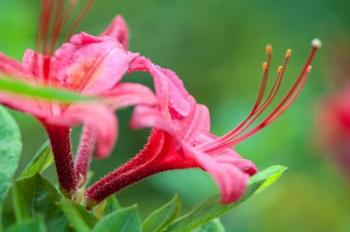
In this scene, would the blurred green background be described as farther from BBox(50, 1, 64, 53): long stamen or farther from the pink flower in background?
BBox(50, 1, 64, 53): long stamen

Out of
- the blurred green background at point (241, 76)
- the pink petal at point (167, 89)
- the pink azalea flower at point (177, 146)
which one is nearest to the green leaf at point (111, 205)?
the pink azalea flower at point (177, 146)

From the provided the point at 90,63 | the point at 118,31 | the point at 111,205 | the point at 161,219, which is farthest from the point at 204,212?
the point at 118,31

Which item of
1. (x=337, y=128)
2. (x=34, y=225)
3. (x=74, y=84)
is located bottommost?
(x=337, y=128)

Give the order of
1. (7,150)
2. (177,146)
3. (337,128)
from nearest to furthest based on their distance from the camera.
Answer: (177,146), (7,150), (337,128)

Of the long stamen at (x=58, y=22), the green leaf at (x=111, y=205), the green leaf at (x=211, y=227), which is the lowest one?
the green leaf at (x=211, y=227)

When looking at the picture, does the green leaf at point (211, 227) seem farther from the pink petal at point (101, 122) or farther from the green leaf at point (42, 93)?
the green leaf at point (42, 93)

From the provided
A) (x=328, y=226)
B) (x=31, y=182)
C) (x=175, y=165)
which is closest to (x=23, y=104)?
(x=31, y=182)

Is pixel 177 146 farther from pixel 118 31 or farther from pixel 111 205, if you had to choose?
pixel 118 31
